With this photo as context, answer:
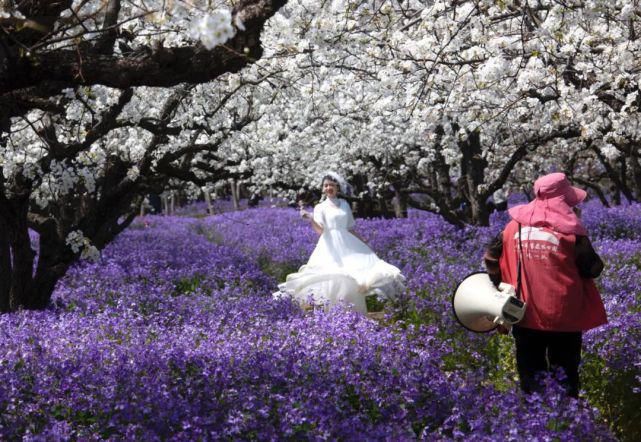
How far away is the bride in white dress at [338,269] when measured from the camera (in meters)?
11.6

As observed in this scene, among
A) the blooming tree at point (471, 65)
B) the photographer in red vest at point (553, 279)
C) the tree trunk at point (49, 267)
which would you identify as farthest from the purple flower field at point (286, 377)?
the blooming tree at point (471, 65)

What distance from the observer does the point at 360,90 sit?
48.0 feet

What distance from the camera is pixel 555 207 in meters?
6.07

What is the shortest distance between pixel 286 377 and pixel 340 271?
18.9 feet

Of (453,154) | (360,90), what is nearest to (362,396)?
(360,90)

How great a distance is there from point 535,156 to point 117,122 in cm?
1689

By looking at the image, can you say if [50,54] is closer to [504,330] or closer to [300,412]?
[300,412]

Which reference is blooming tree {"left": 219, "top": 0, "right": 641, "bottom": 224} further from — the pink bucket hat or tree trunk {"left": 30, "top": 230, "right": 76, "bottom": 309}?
tree trunk {"left": 30, "top": 230, "right": 76, "bottom": 309}

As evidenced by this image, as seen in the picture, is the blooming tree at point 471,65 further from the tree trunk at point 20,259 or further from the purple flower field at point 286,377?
the tree trunk at point 20,259

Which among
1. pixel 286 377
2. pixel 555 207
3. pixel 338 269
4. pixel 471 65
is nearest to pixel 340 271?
pixel 338 269

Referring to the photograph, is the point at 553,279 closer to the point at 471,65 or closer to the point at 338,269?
the point at 471,65

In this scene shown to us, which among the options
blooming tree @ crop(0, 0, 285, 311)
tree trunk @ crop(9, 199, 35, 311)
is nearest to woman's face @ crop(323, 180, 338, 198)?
blooming tree @ crop(0, 0, 285, 311)

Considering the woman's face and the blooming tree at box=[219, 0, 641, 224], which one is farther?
the woman's face

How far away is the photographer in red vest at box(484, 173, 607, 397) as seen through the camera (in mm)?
A: 5957
